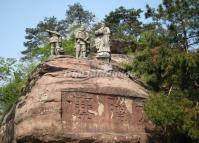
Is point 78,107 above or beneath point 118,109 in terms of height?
above

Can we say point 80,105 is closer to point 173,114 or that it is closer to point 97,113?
point 97,113

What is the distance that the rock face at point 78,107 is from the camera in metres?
12.0

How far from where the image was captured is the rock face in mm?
11992

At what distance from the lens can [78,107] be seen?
492 inches

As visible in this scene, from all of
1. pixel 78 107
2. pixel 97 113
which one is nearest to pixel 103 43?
pixel 97 113

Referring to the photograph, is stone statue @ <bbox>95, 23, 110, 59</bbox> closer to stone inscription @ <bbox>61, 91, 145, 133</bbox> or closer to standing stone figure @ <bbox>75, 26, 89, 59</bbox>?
standing stone figure @ <bbox>75, 26, 89, 59</bbox>

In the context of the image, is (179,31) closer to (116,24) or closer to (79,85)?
(79,85)

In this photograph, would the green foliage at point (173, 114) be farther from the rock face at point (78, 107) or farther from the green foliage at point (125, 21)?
the green foliage at point (125, 21)

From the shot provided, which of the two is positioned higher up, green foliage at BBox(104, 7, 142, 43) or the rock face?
green foliage at BBox(104, 7, 142, 43)

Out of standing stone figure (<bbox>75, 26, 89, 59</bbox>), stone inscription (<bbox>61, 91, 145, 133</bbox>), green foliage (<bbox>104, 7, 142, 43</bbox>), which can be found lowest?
stone inscription (<bbox>61, 91, 145, 133</bbox>)

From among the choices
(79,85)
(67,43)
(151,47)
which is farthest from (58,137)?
(67,43)

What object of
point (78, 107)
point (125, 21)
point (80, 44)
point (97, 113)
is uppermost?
point (125, 21)

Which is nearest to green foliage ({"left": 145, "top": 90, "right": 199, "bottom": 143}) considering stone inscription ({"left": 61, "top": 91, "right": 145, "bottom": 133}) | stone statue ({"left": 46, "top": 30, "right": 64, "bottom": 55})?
stone inscription ({"left": 61, "top": 91, "right": 145, "bottom": 133})

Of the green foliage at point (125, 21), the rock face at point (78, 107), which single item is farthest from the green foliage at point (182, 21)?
the green foliage at point (125, 21)
